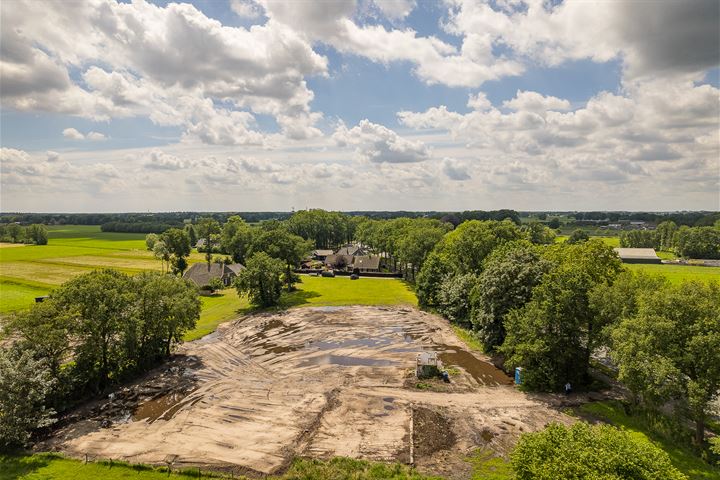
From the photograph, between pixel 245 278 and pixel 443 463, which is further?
pixel 245 278

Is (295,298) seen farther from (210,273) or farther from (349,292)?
(210,273)

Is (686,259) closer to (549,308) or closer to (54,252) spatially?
(549,308)

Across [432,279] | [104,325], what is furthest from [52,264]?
[432,279]

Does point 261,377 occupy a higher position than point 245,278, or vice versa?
point 245,278

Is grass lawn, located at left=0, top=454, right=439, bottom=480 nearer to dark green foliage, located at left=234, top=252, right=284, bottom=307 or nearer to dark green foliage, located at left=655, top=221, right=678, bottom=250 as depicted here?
dark green foliage, located at left=234, top=252, right=284, bottom=307

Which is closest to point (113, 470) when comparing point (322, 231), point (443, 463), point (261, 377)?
point (261, 377)

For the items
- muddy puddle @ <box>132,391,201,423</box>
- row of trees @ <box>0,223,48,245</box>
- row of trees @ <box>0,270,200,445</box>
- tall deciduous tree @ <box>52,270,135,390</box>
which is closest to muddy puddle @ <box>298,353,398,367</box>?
muddy puddle @ <box>132,391,201,423</box>

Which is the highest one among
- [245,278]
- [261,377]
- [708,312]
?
[708,312]
